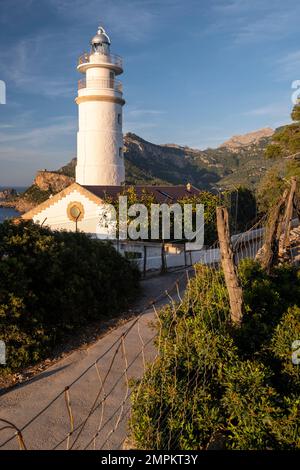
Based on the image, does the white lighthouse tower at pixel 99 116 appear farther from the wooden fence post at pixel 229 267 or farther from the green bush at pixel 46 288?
the wooden fence post at pixel 229 267

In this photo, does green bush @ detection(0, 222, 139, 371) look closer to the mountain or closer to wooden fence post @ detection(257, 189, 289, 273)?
wooden fence post @ detection(257, 189, 289, 273)

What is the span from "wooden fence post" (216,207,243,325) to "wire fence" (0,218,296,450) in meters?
0.35

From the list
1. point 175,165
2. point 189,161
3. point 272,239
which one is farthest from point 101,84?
point 189,161

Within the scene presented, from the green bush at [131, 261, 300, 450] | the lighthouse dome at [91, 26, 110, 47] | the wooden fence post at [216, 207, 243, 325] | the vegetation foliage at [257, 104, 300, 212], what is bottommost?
the green bush at [131, 261, 300, 450]

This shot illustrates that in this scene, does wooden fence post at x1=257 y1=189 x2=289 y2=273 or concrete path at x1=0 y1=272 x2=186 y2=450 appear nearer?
concrete path at x1=0 y1=272 x2=186 y2=450

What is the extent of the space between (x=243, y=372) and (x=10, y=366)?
4.73m

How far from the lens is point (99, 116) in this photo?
92.4 ft

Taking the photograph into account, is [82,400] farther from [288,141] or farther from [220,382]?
[288,141]

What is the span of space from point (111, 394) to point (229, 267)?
2931mm

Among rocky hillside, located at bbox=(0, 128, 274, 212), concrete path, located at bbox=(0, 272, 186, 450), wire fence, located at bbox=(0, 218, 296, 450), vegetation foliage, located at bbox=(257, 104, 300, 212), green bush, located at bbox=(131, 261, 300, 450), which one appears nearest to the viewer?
green bush, located at bbox=(131, 261, 300, 450)

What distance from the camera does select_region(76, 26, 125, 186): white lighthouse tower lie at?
28.2 m

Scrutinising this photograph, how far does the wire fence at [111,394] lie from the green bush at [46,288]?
921 mm

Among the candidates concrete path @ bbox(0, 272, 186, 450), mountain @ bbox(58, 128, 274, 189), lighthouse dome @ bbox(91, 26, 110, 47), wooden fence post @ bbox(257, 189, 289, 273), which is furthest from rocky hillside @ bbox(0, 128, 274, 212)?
concrete path @ bbox(0, 272, 186, 450)
